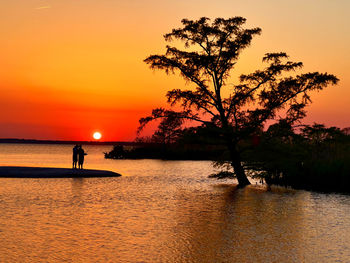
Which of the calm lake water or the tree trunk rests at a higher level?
the tree trunk

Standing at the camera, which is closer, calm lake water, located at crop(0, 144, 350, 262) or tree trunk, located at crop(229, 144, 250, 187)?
calm lake water, located at crop(0, 144, 350, 262)

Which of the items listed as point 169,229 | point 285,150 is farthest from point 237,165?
point 169,229

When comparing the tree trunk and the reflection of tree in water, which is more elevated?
the tree trunk

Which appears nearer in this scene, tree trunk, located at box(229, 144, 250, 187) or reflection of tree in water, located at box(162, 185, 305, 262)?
reflection of tree in water, located at box(162, 185, 305, 262)

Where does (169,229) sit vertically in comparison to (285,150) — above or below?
below

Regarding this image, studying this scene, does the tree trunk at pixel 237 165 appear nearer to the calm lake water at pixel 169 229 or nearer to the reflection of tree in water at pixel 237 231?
the calm lake water at pixel 169 229

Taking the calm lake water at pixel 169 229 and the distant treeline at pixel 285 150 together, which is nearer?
the calm lake water at pixel 169 229

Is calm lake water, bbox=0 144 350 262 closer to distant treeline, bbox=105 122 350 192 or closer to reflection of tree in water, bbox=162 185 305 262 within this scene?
reflection of tree in water, bbox=162 185 305 262

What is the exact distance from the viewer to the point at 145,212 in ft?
63.3

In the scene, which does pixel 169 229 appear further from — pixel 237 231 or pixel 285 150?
pixel 285 150

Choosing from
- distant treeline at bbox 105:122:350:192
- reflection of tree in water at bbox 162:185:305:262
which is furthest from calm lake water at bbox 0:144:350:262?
distant treeline at bbox 105:122:350:192

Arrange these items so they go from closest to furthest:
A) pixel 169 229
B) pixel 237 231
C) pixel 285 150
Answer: pixel 237 231 < pixel 169 229 < pixel 285 150

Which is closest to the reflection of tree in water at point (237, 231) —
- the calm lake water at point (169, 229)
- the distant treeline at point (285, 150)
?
the calm lake water at point (169, 229)

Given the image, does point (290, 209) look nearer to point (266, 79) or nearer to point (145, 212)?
point (145, 212)
